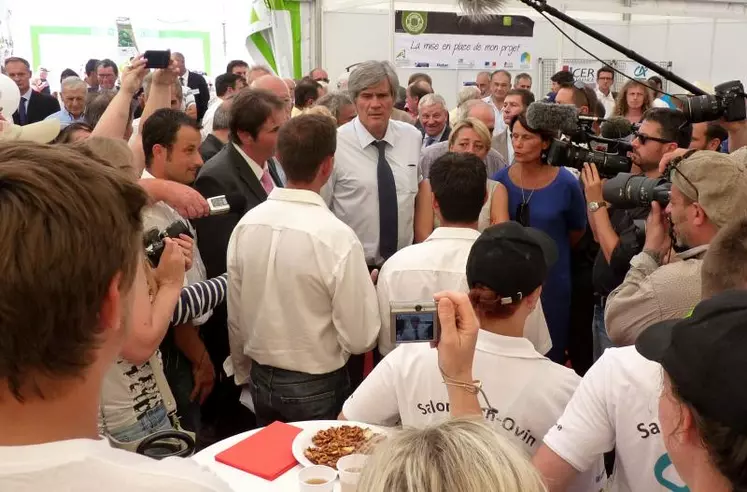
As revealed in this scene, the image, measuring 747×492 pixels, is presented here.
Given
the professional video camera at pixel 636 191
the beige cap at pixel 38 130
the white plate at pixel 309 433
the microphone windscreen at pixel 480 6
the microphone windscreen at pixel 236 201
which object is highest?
the microphone windscreen at pixel 480 6

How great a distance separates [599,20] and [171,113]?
1062 centimetres

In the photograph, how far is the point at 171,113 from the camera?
2572mm

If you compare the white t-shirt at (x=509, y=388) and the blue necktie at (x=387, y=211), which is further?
the blue necktie at (x=387, y=211)

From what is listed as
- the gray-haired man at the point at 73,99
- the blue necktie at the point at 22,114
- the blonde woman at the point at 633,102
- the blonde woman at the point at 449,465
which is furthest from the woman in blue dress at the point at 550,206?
the blue necktie at the point at 22,114

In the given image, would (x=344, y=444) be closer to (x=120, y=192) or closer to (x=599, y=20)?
(x=120, y=192)

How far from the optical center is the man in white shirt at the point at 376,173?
314cm

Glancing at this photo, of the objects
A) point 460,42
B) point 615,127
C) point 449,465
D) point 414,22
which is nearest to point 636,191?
point 615,127

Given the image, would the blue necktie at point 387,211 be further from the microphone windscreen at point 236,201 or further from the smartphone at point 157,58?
the smartphone at point 157,58

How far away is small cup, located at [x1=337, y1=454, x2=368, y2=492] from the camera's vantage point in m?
1.34

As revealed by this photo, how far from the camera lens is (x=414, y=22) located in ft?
31.7

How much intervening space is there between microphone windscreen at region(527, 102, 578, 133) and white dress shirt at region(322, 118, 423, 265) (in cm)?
62

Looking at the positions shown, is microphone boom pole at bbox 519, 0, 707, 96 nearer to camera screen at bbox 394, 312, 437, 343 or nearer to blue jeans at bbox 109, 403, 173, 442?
camera screen at bbox 394, 312, 437, 343

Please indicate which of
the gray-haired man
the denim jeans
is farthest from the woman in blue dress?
the gray-haired man

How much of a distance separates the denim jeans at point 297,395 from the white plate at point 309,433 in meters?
0.46
